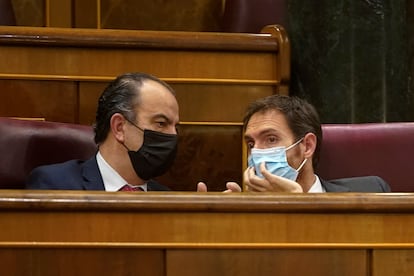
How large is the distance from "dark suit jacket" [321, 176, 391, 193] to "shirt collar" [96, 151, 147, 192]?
28 centimetres

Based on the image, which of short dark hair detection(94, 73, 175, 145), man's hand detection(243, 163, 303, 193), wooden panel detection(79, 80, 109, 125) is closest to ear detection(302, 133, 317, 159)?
man's hand detection(243, 163, 303, 193)

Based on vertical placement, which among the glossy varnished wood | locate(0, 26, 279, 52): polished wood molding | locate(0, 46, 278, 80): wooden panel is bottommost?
the glossy varnished wood

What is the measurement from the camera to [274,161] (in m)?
1.29

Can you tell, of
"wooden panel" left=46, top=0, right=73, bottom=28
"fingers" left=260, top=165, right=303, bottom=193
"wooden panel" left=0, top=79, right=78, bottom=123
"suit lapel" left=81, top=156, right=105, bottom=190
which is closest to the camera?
"fingers" left=260, top=165, right=303, bottom=193

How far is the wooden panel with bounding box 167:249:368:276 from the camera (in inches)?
33.1

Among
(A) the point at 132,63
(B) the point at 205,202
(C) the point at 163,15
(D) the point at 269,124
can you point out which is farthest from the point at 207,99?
(C) the point at 163,15

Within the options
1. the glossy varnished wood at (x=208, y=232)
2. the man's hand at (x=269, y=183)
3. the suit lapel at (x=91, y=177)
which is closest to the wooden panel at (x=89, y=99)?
the suit lapel at (x=91, y=177)

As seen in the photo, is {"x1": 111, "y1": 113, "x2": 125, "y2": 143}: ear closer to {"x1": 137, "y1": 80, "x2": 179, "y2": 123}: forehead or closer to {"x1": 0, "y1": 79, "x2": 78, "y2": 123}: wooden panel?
{"x1": 137, "y1": 80, "x2": 179, "y2": 123}: forehead

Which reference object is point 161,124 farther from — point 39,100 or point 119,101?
point 39,100

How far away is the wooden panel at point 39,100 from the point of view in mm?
1486

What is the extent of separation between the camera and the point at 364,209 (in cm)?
86

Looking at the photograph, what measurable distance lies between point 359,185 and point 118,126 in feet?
1.14

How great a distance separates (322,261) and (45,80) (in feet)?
2.53

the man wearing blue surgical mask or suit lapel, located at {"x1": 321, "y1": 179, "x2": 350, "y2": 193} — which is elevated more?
the man wearing blue surgical mask
